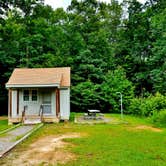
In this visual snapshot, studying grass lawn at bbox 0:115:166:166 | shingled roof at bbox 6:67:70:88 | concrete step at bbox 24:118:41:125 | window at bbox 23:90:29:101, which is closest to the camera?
grass lawn at bbox 0:115:166:166

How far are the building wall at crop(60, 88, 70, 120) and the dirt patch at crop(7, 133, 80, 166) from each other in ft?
29.9

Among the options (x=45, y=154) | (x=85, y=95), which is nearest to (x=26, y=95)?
(x=85, y=95)

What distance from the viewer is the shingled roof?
64.0ft

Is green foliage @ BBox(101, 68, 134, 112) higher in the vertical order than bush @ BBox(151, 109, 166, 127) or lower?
higher

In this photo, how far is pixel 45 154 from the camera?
8.70m

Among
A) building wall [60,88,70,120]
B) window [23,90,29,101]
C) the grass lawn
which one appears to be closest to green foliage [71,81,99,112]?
building wall [60,88,70,120]

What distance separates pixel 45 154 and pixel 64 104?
1171 cm

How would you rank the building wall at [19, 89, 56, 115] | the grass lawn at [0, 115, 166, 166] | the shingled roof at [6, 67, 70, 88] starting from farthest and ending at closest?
1. the building wall at [19, 89, 56, 115]
2. the shingled roof at [6, 67, 70, 88]
3. the grass lawn at [0, 115, 166, 166]

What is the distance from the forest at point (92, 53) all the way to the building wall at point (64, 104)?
5.69 meters

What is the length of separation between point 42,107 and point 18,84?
226cm

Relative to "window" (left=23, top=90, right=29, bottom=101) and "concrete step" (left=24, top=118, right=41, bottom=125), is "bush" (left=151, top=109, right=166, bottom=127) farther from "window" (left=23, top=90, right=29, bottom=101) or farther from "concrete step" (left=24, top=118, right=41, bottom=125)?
"window" (left=23, top=90, right=29, bottom=101)

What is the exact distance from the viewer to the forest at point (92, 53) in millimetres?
27266

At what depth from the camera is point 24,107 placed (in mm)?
20078

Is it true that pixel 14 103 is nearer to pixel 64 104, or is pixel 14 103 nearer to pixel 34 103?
pixel 34 103
